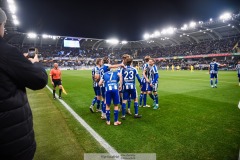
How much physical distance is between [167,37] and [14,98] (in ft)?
230

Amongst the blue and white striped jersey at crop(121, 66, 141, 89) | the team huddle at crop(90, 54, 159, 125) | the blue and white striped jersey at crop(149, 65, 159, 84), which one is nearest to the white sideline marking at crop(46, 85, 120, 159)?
the team huddle at crop(90, 54, 159, 125)

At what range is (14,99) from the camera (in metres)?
1.86

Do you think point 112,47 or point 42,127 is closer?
point 42,127

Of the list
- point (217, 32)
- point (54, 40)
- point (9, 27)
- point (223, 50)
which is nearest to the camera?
point (9, 27)

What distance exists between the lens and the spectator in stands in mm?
1792

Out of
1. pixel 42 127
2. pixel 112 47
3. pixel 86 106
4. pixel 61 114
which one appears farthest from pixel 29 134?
pixel 112 47

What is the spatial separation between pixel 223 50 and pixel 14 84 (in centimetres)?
5868

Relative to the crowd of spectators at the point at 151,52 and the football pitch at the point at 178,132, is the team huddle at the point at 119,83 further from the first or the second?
the crowd of spectators at the point at 151,52

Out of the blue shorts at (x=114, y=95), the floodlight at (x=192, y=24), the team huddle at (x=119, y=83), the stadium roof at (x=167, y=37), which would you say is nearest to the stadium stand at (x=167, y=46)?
the stadium roof at (x=167, y=37)

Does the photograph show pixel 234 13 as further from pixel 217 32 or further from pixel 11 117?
pixel 11 117

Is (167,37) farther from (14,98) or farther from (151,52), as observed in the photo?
(14,98)

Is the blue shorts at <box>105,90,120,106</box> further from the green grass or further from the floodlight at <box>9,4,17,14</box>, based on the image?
the floodlight at <box>9,4,17,14</box>

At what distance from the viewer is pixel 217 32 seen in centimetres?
5553

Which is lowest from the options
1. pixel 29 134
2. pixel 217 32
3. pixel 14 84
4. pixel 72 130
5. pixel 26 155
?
pixel 72 130
